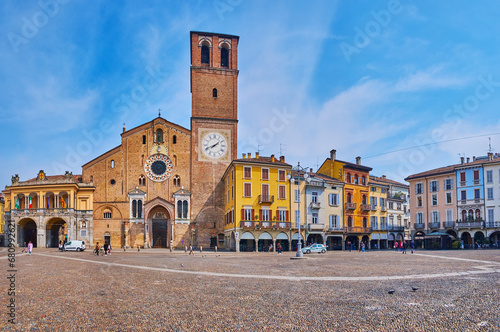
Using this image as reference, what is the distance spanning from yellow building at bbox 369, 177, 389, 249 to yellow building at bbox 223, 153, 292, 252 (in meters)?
15.4

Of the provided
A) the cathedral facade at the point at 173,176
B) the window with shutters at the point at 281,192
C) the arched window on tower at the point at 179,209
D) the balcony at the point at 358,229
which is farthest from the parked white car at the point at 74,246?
the balcony at the point at 358,229

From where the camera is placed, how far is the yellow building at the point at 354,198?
56.3m

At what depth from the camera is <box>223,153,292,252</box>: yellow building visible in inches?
1887

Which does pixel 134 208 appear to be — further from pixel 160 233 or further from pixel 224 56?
pixel 224 56

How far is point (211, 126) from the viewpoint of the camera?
57.1 m

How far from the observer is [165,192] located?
5572cm

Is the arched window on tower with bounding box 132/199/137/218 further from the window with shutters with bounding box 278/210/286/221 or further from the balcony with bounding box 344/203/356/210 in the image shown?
the balcony with bounding box 344/203/356/210

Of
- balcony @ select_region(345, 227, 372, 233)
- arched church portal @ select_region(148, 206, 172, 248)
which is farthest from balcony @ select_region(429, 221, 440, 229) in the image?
arched church portal @ select_region(148, 206, 172, 248)

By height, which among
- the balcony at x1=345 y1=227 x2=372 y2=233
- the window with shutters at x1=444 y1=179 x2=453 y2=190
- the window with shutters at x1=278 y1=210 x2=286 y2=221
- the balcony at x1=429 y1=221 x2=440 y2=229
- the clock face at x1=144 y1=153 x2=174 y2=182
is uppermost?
the clock face at x1=144 y1=153 x2=174 y2=182

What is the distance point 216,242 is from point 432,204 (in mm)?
30018

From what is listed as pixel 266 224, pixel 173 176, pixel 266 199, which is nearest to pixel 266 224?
pixel 266 224

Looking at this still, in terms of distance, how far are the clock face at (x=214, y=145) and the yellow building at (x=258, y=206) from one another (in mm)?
5940

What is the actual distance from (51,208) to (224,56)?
2979 centimetres

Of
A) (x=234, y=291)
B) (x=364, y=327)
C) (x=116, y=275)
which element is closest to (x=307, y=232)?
(x=116, y=275)
